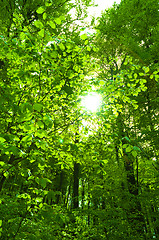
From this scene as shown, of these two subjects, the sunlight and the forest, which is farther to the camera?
the sunlight

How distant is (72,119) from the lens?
13.1 feet

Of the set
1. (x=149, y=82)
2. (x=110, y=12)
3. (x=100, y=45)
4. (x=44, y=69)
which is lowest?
(x=44, y=69)

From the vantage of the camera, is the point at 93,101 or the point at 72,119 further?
the point at 72,119

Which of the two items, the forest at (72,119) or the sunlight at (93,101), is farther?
the sunlight at (93,101)

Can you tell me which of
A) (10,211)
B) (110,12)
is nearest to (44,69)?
(10,211)

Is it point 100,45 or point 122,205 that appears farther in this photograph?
point 100,45

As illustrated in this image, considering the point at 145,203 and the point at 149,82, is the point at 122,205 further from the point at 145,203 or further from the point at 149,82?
the point at 149,82

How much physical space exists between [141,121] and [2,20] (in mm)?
6589

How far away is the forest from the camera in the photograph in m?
2.37

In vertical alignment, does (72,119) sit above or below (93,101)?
below

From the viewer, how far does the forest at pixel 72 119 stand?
93.4 inches

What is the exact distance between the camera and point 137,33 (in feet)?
31.1

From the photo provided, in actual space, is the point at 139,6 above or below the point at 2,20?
above

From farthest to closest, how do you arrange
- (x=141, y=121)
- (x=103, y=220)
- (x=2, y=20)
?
(x=141, y=121), (x=103, y=220), (x=2, y=20)
